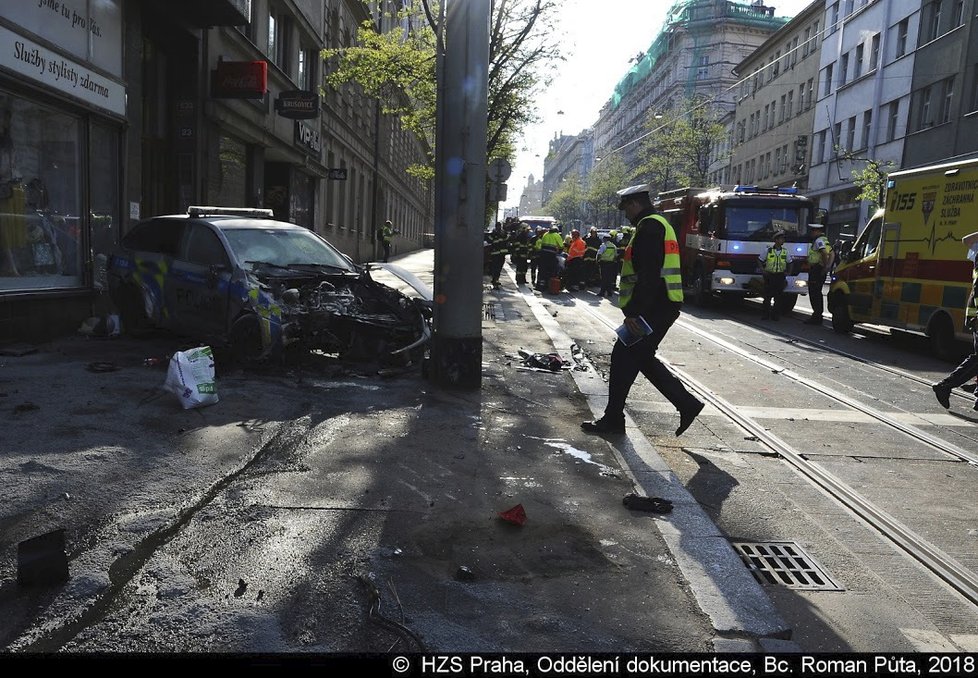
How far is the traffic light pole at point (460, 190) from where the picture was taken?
729 centimetres

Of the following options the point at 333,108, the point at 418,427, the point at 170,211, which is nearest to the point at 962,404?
the point at 418,427

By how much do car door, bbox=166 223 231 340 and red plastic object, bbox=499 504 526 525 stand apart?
15.7ft

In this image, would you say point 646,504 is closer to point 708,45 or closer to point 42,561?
point 42,561

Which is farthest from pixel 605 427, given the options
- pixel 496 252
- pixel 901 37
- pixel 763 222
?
pixel 901 37

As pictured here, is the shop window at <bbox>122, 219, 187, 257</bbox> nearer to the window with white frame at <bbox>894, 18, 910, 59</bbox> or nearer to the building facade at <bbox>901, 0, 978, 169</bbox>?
the building facade at <bbox>901, 0, 978, 169</bbox>

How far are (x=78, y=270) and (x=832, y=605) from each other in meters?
10.3

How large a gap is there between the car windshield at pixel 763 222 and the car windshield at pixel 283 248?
11692 mm

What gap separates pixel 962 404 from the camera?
27.9 ft

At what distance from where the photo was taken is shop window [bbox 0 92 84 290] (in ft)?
30.2

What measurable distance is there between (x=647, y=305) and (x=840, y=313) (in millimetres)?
10420

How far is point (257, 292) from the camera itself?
7602mm

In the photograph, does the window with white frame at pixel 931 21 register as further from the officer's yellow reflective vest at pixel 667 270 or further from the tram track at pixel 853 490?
the officer's yellow reflective vest at pixel 667 270

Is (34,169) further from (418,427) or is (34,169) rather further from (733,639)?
(733,639)

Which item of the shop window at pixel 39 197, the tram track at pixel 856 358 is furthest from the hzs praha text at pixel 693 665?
the shop window at pixel 39 197
